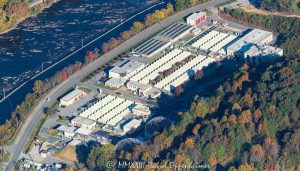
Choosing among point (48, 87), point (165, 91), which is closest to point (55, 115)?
point (48, 87)

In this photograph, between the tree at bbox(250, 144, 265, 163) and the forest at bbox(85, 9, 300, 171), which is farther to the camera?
the forest at bbox(85, 9, 300, 171)

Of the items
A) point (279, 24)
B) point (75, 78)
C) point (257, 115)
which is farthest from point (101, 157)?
point (279, 24)

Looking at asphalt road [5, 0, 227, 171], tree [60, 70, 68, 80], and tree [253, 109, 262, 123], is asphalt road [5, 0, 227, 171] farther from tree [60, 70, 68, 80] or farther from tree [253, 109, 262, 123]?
tree [253, 109, 262, 123]

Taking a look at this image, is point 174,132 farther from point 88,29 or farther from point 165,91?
point 88,29

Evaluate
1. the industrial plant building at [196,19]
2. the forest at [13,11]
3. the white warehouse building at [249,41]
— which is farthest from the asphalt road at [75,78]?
the forest at [13,11]

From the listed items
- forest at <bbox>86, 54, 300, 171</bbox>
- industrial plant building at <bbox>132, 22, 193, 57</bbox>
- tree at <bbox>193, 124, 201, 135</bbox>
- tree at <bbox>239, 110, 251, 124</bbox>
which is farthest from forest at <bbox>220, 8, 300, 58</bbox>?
tree at <bbox>193, 124, 201, 135</bbox>

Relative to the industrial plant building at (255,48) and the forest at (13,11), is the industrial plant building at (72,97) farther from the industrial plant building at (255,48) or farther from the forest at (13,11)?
the forest at (13,11)
